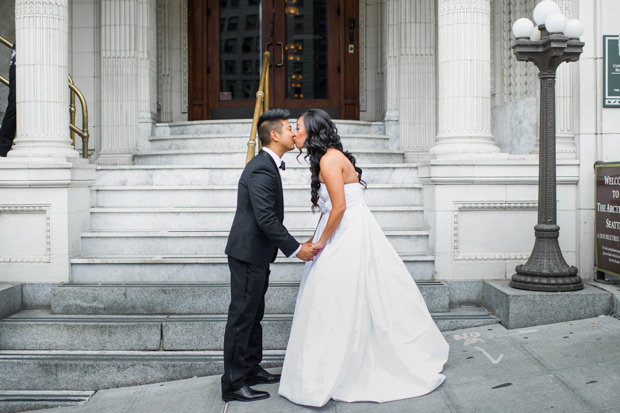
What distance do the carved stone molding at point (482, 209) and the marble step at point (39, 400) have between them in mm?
3891

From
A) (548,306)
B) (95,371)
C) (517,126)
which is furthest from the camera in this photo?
(517,126)

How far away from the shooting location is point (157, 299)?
21.5 feet

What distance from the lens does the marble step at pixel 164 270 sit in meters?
6.97

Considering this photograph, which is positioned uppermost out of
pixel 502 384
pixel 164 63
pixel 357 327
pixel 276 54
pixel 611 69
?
pixel 276 54

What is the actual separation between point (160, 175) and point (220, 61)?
4.48m

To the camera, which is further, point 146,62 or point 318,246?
point 146,62

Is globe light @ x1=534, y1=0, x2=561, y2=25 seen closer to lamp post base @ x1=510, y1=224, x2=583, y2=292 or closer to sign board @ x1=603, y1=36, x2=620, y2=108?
sign board @ x1=603, y1=36, x2=620, y2=108

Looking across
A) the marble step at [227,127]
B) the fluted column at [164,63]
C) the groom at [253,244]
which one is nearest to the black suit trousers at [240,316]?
the groom at [253,244]

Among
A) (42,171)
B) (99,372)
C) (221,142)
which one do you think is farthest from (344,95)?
(99,372)

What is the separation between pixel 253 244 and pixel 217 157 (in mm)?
5073

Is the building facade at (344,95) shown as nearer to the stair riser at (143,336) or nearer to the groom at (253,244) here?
the stair riser at (143,336)

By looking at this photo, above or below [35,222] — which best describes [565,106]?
above

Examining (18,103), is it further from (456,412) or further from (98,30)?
(456,412)

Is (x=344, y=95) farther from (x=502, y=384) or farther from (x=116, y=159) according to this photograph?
(x=502, y=384)
